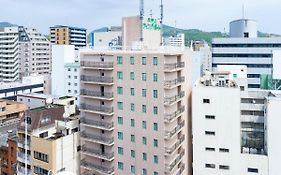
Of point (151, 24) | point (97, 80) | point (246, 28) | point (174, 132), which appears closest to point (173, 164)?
point (174, 132)

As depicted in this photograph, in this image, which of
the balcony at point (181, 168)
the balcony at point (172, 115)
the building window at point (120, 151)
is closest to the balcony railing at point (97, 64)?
the balcony at point (172, 115)

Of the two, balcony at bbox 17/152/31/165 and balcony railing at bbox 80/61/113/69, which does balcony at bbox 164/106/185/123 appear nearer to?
balcony railing at bbox 80/61/113/69

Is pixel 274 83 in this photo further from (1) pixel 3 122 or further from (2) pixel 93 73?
(1) pixel 3 122

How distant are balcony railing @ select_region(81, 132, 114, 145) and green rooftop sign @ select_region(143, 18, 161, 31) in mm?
16223

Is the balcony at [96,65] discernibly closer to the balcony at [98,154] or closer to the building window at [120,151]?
the building window at [120,151]

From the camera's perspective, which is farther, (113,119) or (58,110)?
(58,110)

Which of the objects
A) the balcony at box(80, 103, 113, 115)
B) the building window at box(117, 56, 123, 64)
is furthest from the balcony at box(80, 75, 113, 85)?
the balcony at box(80, 103, 113, 115)

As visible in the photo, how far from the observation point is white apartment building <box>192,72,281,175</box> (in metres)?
34.2

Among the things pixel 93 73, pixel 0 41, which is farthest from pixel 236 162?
pixel 0 41

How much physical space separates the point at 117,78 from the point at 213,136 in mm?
11876

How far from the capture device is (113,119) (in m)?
37.6

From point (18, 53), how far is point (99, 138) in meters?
82.3

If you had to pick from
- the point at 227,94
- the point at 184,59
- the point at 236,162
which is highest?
the point at 184,59

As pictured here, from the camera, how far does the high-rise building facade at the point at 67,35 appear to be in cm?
14075
